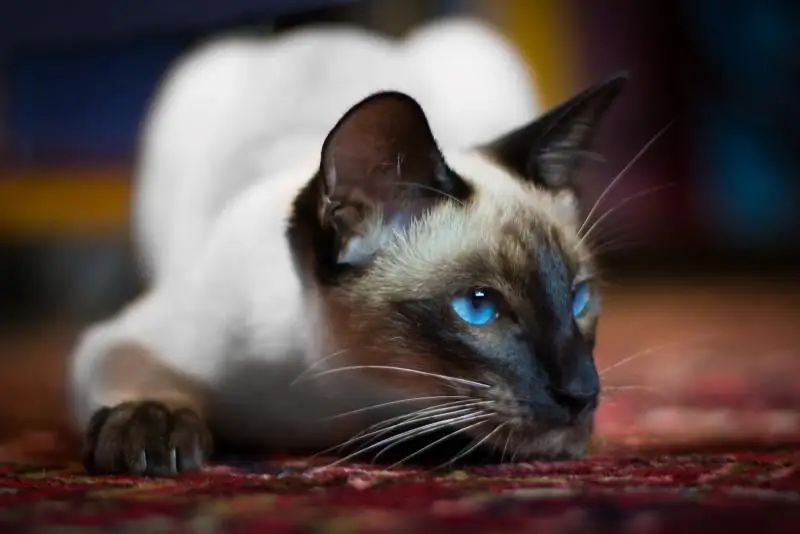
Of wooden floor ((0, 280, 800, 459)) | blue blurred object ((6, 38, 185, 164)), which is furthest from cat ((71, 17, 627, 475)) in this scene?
blue blurred object ((6, 38, 185, 164))

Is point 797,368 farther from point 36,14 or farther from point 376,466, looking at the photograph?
point 36,14

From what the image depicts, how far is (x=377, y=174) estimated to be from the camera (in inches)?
42.1

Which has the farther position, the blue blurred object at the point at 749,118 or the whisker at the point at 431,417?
the blue blurred object at the point at 749,118

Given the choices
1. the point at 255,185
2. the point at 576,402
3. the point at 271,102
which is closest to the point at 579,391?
the point at 576,402

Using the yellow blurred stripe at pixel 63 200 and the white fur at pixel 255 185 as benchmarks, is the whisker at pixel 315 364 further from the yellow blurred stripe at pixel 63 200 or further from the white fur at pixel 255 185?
the yellow blurred stripe at pixel 63 200

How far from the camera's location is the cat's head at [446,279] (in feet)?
3.32

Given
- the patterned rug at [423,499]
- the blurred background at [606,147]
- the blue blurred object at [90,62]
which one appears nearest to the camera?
the patterned rug at [423,499]

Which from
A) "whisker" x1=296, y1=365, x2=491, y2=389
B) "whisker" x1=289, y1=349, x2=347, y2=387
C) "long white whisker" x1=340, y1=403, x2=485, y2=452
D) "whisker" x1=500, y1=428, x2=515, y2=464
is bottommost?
"whisker" x1=500, y1=428, x2=515, y2=464

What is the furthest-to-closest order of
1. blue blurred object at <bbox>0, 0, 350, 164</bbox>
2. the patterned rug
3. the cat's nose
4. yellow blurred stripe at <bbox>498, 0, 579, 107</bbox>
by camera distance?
1. yellow blurred stripe at <bbox>498, 0, 579, 107</bbox>
2. blue blurred object at <bbox>0, 0, 350, 164</bbox>
3. the cat's nose
4. the patterned rug

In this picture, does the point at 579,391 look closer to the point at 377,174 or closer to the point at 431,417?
the point at 431,417

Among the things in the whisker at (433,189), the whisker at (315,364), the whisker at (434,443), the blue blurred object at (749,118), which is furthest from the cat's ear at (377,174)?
the blue blurred object at (749,118)

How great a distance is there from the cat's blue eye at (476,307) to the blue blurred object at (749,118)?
236cm

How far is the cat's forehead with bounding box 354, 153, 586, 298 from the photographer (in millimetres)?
1062

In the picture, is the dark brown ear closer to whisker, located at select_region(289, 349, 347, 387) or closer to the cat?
the cat
